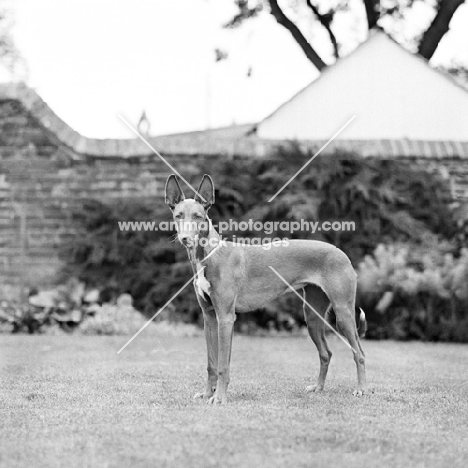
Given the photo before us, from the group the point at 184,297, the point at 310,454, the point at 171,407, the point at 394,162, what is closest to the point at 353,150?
the point at 394,162

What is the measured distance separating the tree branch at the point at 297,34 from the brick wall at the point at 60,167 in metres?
13.9

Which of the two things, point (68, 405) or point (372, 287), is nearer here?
point (68, 405)

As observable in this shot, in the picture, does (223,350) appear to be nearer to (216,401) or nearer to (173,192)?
(216,401)

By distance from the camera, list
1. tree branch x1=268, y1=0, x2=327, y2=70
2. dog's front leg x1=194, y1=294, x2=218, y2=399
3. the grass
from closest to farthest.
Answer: the grass
dog's front leg x1=194, y1=294, x2=218, y2=399
tree branch x1=268, y1=0, x2=327, y2=70

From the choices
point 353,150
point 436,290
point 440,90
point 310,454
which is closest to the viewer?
point 310,454

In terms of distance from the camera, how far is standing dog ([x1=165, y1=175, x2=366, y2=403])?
594 centimetres

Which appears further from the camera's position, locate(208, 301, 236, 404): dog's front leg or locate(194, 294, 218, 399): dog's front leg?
locate(194, 294, 218, 399): dog's front leg

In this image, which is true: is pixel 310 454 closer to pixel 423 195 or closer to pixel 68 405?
pixel 68 405

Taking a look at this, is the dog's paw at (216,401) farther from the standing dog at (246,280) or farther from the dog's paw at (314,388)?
the dog's paw at (314,388)

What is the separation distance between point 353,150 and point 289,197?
142 centimetres

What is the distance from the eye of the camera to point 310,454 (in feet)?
13.5

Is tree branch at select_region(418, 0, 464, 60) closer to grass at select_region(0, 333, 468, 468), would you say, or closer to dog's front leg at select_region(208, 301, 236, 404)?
grass at select_region(0, 333, 468, 468)

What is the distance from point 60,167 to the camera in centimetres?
1221

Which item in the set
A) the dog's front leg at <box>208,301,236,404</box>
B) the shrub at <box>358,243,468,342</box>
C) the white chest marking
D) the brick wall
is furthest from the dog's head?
the brick wall
